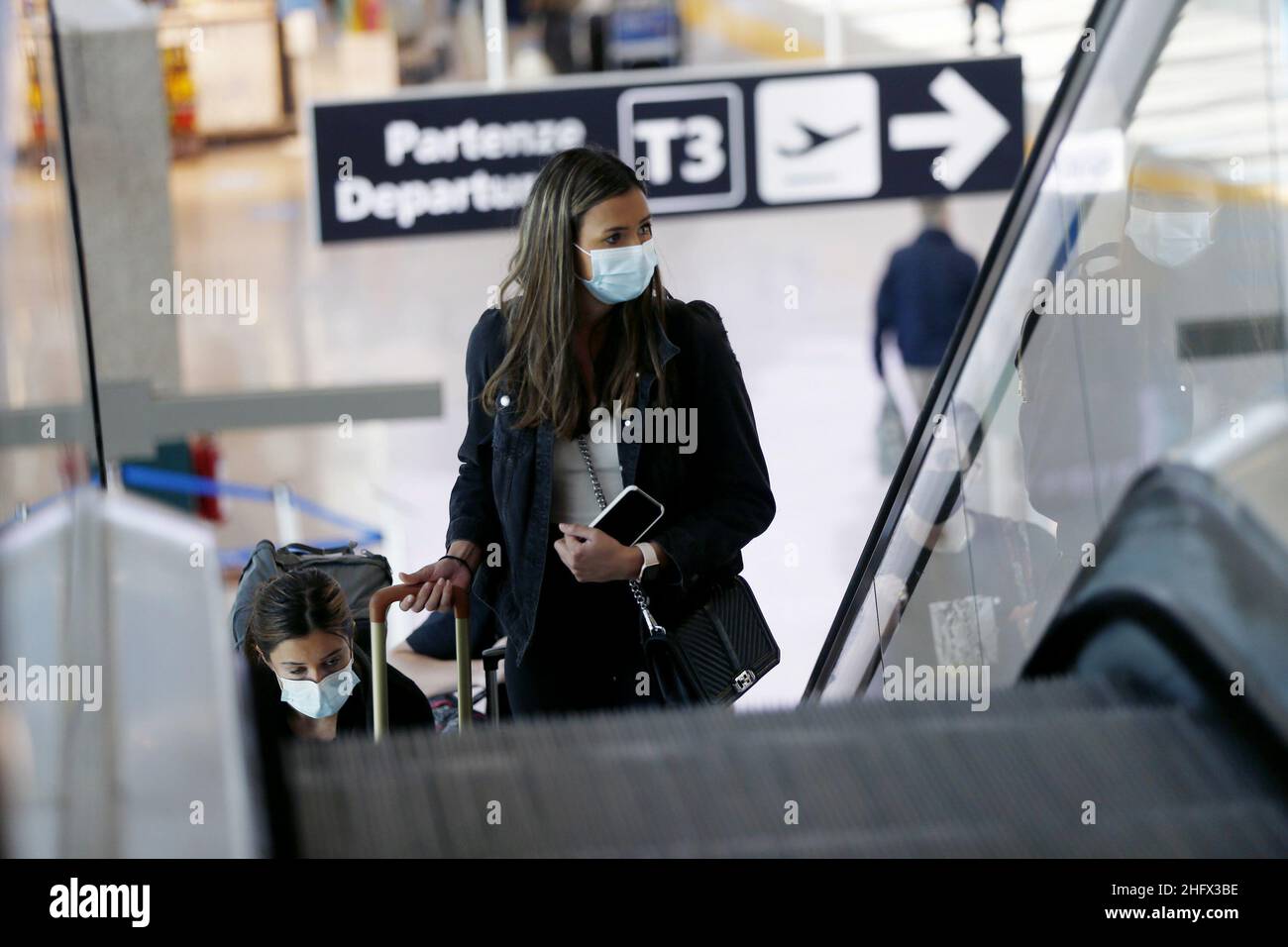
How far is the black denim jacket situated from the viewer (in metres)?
2.21

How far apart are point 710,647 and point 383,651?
1.83 ft

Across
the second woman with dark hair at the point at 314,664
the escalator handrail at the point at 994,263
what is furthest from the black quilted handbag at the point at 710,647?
the escalator handrail at the point at 994,263

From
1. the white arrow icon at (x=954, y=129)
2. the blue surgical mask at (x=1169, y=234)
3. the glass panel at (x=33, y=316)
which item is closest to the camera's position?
the glass panel at (x=33, y=316)

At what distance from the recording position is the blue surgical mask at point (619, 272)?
222 centimetres

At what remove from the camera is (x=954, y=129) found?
209 inches

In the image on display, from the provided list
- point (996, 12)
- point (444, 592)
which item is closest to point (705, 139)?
point (996, 12)

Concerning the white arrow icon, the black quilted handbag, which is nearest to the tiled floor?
the white arrow icon

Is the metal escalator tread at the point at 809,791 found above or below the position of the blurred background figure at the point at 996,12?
below

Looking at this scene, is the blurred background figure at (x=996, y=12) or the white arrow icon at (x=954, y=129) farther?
the blurred background figure at (x=996, y=12)

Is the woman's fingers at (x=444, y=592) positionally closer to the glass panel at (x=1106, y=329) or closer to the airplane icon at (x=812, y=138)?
the glass panel at (x=1106, y=329)

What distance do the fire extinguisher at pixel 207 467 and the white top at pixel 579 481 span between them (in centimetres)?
449

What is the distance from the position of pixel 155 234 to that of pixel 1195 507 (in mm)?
5316
